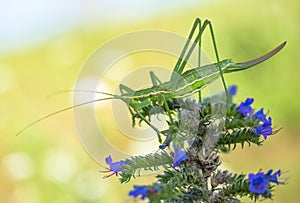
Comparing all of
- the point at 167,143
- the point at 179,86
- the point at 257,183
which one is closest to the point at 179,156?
the point at 167,143

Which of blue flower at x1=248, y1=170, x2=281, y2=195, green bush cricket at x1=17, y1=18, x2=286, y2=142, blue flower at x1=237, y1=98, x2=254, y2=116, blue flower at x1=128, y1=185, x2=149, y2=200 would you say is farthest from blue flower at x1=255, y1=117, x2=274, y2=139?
blue flower at x1=128, y1=185, x2=149, y2=200

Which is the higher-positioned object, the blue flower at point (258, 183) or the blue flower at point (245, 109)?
the blue flower at point (245, 109)

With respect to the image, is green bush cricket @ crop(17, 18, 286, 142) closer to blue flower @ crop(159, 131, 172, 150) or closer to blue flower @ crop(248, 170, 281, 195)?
blue flower @ crop(159, 131, 172, 150)

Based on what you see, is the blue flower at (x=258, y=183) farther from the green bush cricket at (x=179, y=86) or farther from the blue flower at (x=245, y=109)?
the green bush cricket at (x=179, y=86)

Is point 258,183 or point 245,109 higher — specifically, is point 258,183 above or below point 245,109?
below

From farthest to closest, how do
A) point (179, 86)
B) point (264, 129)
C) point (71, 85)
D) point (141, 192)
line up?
point (71, 85) < point (179, 86) < point (264, 129) < point (141, 192)

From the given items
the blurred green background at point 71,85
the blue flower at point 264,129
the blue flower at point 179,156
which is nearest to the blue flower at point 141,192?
the blue flower at point 179,156

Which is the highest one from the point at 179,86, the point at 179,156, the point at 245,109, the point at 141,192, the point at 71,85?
the point at 71,85

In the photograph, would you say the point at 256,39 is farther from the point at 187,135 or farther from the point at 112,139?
the point at 187,135

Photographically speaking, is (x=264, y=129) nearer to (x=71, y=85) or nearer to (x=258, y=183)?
(x=258, y=183)
